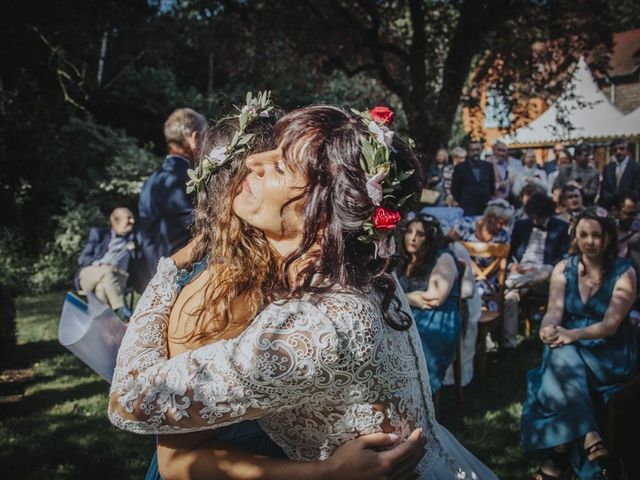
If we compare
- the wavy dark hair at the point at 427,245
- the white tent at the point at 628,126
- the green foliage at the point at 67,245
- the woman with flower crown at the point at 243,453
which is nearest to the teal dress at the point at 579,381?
the wavy dark hair at the point at 427,245

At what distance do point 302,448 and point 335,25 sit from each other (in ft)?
29.8

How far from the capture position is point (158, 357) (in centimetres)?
141

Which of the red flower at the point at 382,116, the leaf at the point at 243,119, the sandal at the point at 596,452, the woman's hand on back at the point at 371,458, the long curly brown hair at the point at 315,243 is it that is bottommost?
the sandal at the point at 596,452

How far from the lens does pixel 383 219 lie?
1.45 m

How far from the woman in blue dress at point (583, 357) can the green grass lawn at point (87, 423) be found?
0.35m

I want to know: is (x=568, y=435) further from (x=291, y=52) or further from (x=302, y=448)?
(x=291, y=52)

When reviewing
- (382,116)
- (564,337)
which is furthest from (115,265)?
(382,116)

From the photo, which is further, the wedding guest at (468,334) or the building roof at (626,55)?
the building roof at (626,55)

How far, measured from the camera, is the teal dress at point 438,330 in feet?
15.0

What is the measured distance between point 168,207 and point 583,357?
9.73 ft

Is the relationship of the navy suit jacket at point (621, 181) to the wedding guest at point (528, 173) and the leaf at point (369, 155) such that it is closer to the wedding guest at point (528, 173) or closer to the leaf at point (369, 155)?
the wedding guest at point (528, 173)

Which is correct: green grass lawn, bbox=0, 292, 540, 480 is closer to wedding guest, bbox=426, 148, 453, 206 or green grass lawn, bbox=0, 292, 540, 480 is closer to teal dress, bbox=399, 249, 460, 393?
teal dress, bbox=399, 249, 460, 393

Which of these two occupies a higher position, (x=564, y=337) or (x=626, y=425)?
(x=564, y=337)

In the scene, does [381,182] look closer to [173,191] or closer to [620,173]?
[173,191]
